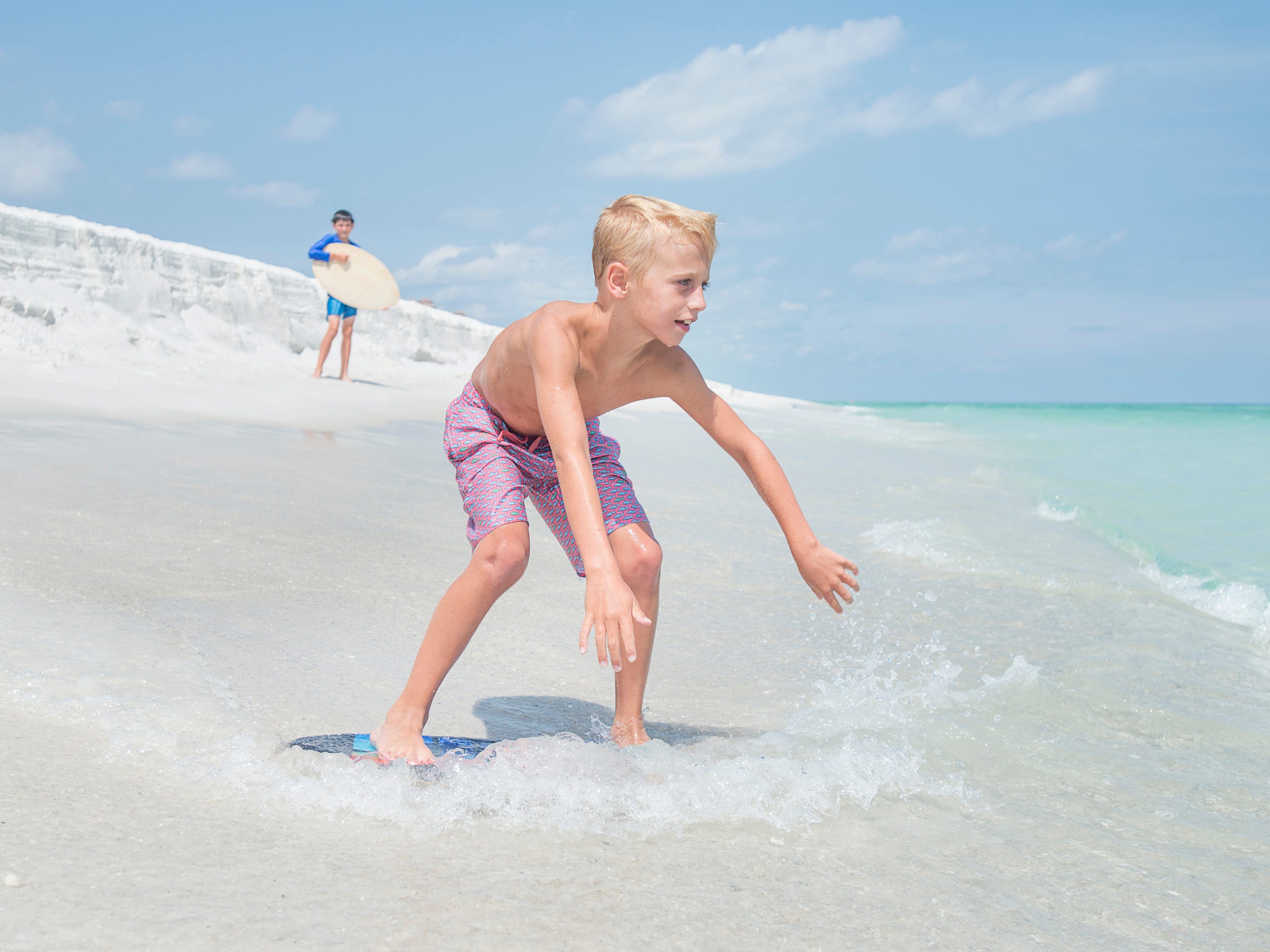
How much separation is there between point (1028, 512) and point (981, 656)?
462 centimetres

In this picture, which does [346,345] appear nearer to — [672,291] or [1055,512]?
[1055,512]

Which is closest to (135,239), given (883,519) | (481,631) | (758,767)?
(883,519)

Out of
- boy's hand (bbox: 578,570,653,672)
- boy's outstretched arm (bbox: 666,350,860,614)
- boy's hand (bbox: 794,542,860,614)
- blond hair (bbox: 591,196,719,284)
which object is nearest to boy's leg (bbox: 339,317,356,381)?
boy's outstretched arm (bbox: 666,350,860,614)

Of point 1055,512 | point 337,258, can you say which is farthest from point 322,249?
point 1055,512

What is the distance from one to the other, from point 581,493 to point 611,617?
0.98 ft

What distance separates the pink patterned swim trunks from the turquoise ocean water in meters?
3.27

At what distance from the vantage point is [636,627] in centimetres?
240

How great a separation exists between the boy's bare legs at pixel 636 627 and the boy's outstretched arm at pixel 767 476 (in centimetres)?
31

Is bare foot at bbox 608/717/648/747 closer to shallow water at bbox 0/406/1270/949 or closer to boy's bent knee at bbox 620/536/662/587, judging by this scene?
shallow water at bbox 0/406/1270/949

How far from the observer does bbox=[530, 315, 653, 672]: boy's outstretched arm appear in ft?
5.93

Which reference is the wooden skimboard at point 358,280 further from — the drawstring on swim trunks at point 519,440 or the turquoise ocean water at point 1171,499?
the drawstring on swim trunks at point 519,440

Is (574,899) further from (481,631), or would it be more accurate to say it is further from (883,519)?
(883,519)

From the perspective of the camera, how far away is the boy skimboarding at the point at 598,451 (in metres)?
2.06

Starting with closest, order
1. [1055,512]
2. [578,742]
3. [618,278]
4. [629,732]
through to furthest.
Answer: [578,742] → [618,278] → [629,732] → [1055,512]
